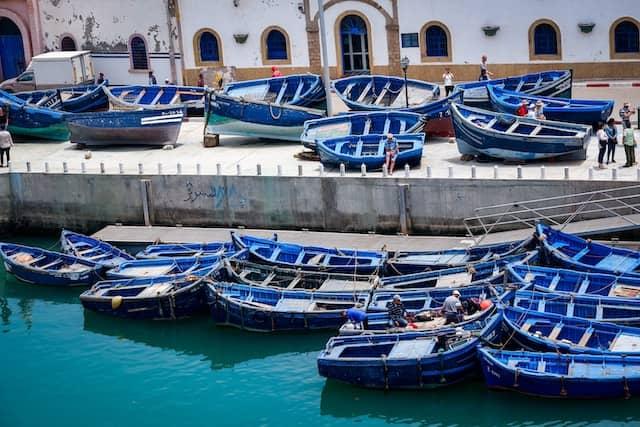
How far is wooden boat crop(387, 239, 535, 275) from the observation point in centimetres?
3219

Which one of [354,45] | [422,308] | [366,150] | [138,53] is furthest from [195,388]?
[138,53]

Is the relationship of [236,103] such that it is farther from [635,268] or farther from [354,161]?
[635,268]

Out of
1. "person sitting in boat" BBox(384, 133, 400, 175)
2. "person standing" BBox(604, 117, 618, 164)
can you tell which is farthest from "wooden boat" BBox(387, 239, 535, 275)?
"person standing" BBox(604, 117, 618, 164)

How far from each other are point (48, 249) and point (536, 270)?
56.7ft

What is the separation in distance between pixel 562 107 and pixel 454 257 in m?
9.23

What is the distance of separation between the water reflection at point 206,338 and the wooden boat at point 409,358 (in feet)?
8.91

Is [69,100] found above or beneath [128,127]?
above

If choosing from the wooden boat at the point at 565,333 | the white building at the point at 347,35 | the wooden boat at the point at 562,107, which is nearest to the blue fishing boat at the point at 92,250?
the wooden boat at the point at 565,333

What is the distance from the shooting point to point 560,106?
1572 inches

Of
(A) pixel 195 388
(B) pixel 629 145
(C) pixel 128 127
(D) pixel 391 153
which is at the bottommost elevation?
(A) pixel 195 388

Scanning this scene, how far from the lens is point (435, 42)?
4888cm

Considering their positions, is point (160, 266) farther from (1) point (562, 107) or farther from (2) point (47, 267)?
(1) point (562, 107)

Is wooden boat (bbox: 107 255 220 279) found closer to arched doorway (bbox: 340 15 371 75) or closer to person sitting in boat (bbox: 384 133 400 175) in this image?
person sitting in boat (bbox: 384 133 400 175)

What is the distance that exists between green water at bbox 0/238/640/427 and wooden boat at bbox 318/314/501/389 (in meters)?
0.35
